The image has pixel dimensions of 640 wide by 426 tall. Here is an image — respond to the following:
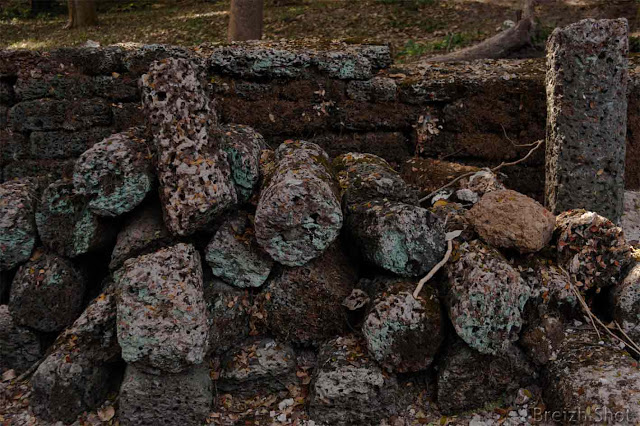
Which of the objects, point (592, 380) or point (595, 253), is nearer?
point (592, 380)

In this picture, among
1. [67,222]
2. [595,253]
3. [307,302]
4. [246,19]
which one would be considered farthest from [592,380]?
[246,19]

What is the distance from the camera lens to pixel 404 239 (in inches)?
115

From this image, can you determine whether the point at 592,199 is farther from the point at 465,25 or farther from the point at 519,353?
the point at 465,25

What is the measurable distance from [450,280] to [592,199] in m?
1.42

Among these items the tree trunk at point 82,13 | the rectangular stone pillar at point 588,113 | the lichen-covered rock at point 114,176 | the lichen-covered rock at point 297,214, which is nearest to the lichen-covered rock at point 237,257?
the lichen-covered rock at point 297,214

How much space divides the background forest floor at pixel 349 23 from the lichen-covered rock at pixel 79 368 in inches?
246

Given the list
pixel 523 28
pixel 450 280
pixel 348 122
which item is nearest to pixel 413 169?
pixel 348 122

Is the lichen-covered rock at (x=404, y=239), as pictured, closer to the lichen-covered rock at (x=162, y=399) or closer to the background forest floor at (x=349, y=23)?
the lichen-covered rock at (x=162, y=399)

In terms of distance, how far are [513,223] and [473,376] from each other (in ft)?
2.77

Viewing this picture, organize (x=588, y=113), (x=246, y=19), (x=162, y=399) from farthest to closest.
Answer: (x=246, y=19) → (x=588, y=113) → (x=162, y=399)

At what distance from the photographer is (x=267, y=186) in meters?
3.06

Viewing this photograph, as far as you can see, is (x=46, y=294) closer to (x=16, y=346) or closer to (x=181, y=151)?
(x=16, y=346)

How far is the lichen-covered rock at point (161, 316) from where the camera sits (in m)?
2.71

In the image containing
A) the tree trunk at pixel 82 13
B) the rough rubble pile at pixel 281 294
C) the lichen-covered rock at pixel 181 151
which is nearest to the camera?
the rough rubble pile at pixel 281 294
